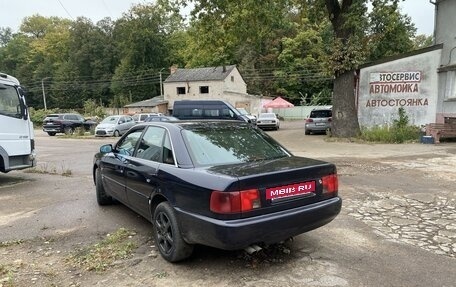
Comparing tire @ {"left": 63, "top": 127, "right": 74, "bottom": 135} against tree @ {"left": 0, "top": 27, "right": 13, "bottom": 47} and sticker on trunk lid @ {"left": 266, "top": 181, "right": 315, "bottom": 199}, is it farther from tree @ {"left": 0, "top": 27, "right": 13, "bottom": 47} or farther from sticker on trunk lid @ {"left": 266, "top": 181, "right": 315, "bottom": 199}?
tree @ {"left": 0, "top": 27, "right": 13, "bottom": 47}

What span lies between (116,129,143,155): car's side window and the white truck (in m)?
4.19

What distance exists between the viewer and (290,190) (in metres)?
3.67

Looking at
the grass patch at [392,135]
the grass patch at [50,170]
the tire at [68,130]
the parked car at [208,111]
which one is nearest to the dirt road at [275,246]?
the grass patch at [50,170]

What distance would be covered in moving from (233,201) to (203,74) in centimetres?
4262

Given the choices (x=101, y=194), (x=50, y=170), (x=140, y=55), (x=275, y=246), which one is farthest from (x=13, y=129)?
(x=140, y=55)

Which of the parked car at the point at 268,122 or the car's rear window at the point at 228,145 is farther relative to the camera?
the parked car at the point at 268,122

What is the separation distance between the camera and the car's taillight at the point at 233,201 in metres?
3.34

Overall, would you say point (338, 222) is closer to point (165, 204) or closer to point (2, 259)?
point (165, 204)

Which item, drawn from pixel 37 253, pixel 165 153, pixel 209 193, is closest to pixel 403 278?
pixel 209 193

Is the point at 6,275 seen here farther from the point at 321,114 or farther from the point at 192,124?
the point at 321,114

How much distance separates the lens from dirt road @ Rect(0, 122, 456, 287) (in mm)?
3607

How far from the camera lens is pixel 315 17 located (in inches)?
755

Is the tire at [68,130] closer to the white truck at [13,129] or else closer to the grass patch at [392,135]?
the white truck at [13,129]

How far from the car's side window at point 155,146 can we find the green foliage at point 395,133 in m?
13.4
